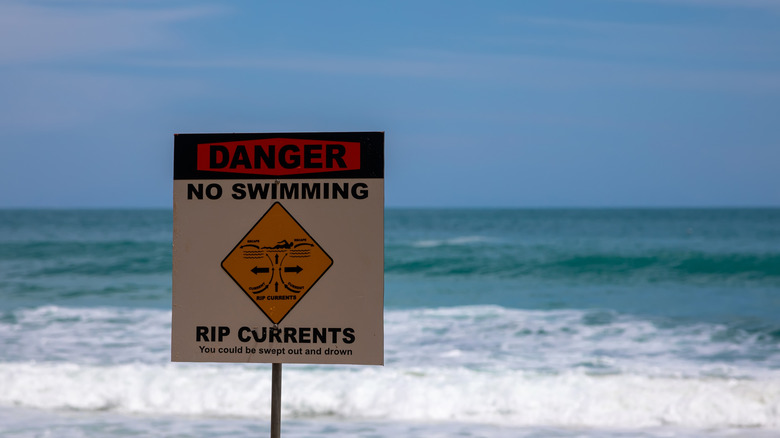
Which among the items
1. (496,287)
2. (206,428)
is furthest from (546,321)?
(206,428)

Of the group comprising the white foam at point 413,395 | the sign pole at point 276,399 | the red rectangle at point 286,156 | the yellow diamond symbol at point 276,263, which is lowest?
the white foam at point 413,395

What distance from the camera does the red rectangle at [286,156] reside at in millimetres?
2824

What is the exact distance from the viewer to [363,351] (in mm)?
2734

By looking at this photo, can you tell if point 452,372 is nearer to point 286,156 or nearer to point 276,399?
point 276,399

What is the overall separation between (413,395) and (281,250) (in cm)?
587

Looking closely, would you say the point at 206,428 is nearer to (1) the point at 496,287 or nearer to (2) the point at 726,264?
(1) the point at 496,287

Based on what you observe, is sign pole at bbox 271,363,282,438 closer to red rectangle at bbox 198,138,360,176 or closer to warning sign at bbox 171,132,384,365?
warning sign at bbox 171,132,384,365

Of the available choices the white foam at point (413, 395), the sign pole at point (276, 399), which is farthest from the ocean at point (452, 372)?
the sign pole at point (276, 399)

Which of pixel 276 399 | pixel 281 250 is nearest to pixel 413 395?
pixel 276 399

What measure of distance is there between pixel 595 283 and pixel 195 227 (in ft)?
59.3

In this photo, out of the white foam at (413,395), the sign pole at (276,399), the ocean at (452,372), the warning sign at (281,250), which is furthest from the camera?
the white foam at (413,395)

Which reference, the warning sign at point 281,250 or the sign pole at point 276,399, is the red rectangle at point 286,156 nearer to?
the warning sign at point 281,250

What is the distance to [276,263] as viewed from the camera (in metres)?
2.78

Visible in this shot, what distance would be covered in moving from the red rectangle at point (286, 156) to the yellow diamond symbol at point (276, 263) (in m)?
0.15
